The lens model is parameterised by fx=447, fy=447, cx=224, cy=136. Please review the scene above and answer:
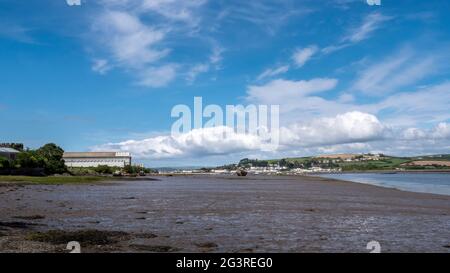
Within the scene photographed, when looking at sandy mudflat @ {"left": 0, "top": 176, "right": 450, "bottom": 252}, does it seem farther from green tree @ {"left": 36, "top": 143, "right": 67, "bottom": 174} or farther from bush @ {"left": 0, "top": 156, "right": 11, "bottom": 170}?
green tree @ {"left": 36, "top": 143, "right": 67, "bottom": 174}

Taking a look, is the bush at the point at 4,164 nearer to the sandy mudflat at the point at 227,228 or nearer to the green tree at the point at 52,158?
the green tree at the point at 52,158

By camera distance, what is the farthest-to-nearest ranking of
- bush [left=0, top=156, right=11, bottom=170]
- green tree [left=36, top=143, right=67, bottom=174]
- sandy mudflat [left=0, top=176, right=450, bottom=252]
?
green tree [left=36, top=143, right=67, bottom=174] < bush [left=0, top=156, right=11, bottom=170] < sandy mudflat [left=0, top=176, right=450, bottom=252]

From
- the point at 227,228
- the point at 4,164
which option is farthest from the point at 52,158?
the point at 227,228

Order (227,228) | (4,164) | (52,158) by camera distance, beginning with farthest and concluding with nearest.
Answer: (52,158)
(4,164)
(227,228)

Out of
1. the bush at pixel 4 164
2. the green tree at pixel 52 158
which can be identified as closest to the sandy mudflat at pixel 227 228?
the bush at pixel 4 164

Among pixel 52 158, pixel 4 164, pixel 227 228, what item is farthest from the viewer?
pixel 52 158

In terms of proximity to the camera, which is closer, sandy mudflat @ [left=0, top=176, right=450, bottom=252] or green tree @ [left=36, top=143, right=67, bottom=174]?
sandy mudflat @ [left=0, top=176, right=450, bottom=252]

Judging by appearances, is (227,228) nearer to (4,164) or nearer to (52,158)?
(4,164)

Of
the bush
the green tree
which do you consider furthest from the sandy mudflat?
the green tree

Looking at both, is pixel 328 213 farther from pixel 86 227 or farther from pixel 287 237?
pixel 86 227

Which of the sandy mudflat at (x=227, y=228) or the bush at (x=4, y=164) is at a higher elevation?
the bush at (x=4, y=164)
